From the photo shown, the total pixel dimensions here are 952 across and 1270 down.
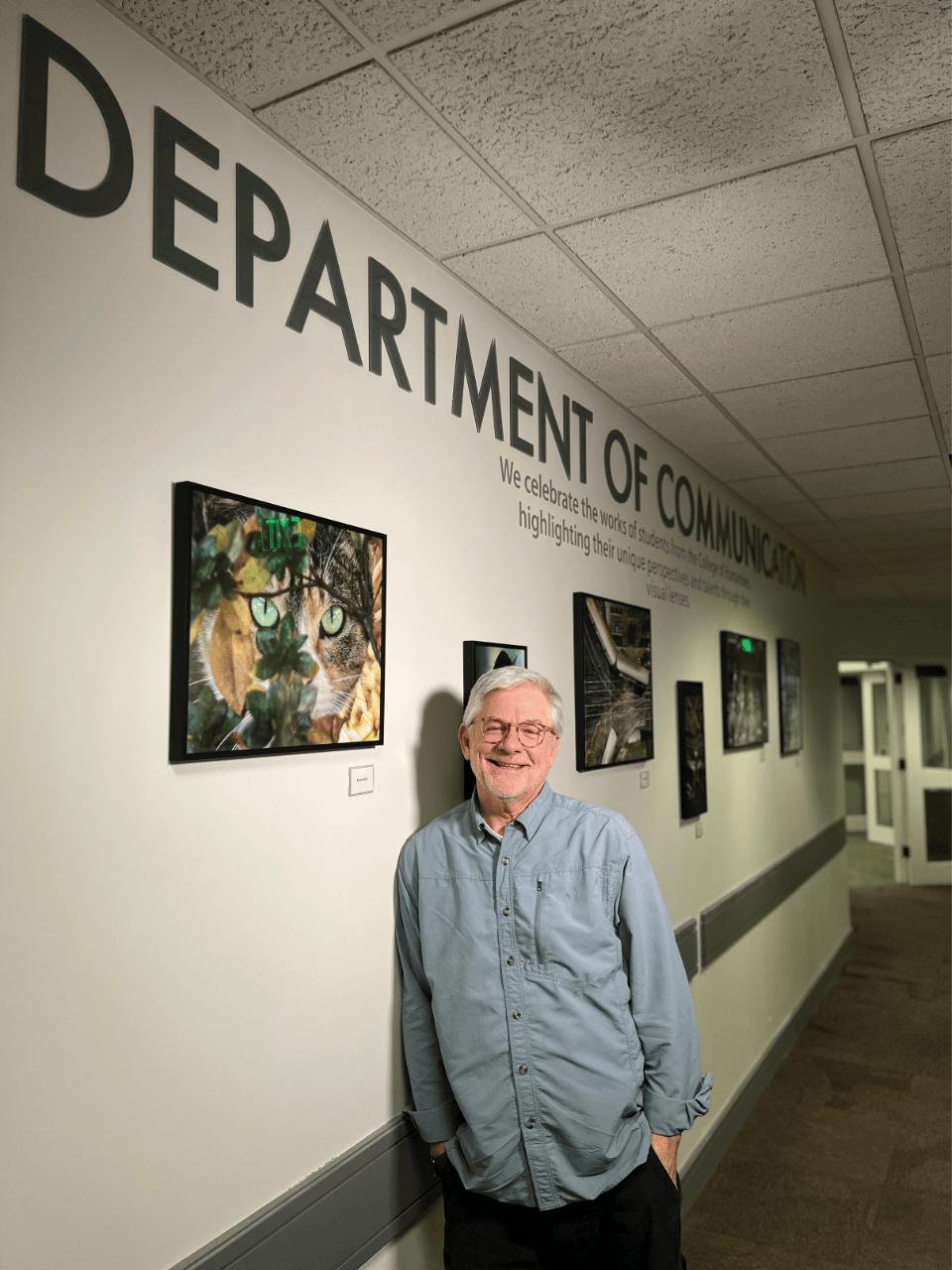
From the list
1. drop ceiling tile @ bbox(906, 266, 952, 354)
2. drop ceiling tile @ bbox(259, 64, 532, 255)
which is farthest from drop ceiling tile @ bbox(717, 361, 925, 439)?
drop ceiling tile @ bbox(259, 64, 532, 255)

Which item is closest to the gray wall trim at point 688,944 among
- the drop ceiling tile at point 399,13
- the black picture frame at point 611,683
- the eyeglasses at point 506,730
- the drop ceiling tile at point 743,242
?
the black picture frame at point 611,683

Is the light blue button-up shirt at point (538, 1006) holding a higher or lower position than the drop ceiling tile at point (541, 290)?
lower

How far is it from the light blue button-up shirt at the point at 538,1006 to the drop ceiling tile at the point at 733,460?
2.34 metres

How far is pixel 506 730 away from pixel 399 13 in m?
1.35

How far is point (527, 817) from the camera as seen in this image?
2.01m

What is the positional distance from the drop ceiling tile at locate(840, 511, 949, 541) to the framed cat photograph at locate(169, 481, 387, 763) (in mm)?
4308

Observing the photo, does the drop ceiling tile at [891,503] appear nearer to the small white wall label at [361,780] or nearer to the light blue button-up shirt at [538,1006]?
the light blue button-up shirt at [538,1006]

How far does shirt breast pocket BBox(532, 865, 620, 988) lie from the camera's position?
1953mm

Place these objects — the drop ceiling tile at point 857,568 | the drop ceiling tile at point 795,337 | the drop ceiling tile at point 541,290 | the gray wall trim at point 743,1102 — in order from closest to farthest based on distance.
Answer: the drop ceiling tile at point 541,290
the drop ceiling tile at point 795,337
the gray wall trim at point 743,1102
the drop ceiling tile at point 857,568

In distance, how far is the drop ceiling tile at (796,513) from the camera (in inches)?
196

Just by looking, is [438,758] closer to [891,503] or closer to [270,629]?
[270,629]

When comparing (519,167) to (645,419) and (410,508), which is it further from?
(645,419)

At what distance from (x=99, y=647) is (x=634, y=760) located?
225cm

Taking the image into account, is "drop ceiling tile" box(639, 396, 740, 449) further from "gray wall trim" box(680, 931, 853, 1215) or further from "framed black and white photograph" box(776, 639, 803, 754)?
"gray wall trim" box(680, 931, 853, 1215)
